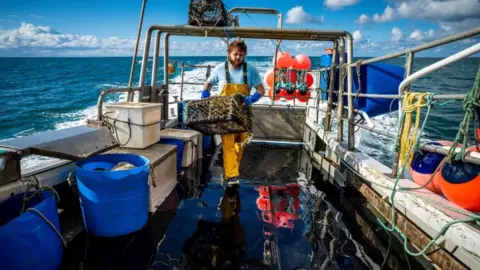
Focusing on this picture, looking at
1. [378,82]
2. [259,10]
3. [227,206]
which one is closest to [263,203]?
[227,206]

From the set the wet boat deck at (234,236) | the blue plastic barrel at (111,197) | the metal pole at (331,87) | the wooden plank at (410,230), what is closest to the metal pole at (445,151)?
the wooden plank at (410,230)

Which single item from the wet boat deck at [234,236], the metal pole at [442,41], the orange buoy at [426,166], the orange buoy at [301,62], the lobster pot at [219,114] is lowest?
the wet boat deck at [234,236]

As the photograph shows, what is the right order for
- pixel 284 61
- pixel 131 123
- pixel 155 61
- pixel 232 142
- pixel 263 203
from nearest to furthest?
pixel 263 203 < pixel 131 123 < pixel 232 142 < pixel 155 61 < pixel 284 61

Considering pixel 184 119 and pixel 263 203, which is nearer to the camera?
pixel 263 203

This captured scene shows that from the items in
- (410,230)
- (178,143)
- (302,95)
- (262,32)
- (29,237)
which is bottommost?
(410,230)

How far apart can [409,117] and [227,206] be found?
2325 mm

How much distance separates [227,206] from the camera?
12.2 ft

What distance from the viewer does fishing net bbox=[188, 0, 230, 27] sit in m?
5.15

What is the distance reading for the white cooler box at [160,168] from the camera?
3535 mm

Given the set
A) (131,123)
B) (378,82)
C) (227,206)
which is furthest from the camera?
(378,82)

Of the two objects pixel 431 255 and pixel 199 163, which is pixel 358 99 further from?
pixel 199 163

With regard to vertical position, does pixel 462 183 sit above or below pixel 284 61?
below

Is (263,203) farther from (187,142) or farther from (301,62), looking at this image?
(301,62)

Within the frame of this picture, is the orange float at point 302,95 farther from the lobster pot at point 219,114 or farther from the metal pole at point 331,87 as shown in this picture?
the lobster pot at point 219,114
